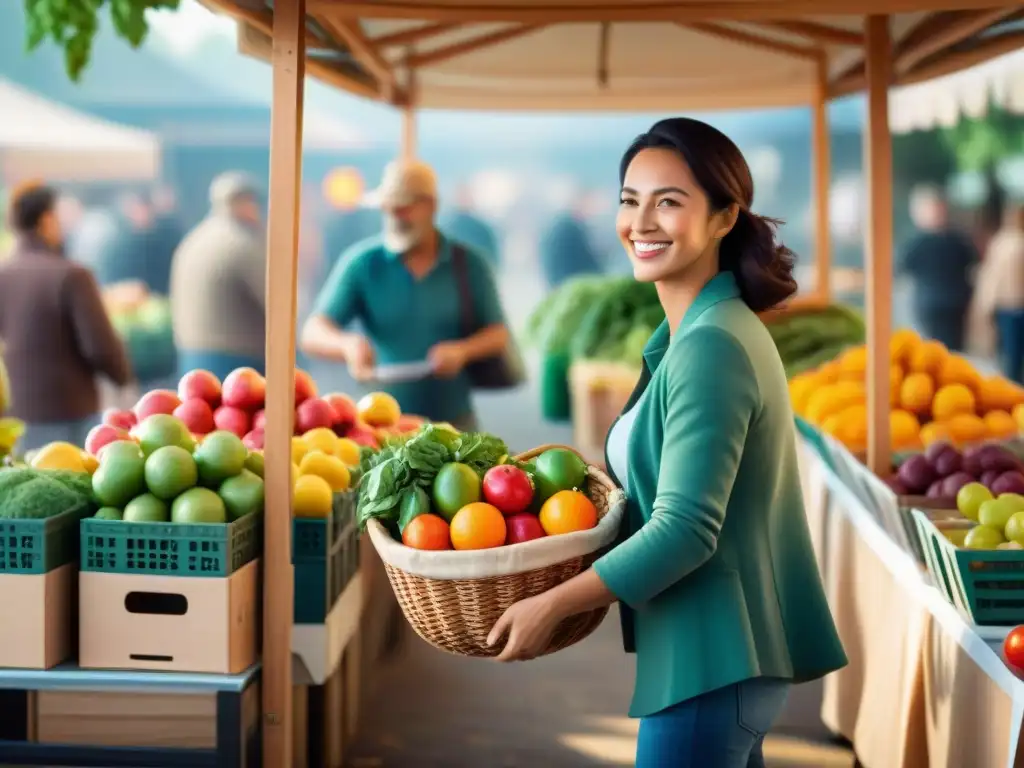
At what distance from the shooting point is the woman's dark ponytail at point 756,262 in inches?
72.9

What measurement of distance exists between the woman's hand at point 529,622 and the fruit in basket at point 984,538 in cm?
114

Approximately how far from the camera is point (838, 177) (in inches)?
460

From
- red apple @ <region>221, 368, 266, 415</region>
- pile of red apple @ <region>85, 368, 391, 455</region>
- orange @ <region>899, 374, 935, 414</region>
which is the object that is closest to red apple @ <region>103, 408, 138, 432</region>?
pile of red apple @ <region>85, 368, 391, 455</region>

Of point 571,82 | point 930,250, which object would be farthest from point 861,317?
point 930,250

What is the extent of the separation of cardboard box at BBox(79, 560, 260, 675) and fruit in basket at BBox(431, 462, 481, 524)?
2.54ft

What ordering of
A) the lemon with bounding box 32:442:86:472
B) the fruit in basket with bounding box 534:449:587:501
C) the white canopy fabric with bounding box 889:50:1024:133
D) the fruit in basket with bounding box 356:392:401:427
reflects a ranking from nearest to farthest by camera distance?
the fruit in basket with bounding box 534:449:587:501 → the lemon with bounding box 32:442:86:472 → the fruit in basket with bounding box 356:392:401:427 → the white canopy fabric with bounding box 889:50:1024:133

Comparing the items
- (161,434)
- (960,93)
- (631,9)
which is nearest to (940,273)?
(960,93)

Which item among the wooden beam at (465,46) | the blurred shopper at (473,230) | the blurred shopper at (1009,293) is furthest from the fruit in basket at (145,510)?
the blurred shopper at (473,230)

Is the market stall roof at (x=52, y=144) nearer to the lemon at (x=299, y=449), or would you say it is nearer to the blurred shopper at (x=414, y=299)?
the blurred shopper at (x=414, y=299)

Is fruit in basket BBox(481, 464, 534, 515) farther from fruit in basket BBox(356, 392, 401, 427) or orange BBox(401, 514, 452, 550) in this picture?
fruit in basket BBox(356, 392, 401, 427)

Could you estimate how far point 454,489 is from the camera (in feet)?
6.27

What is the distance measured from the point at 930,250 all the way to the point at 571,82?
4.49 m

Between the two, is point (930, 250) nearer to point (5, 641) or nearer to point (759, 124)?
point (759, 124)

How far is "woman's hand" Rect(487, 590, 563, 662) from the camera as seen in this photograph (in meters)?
1.74
